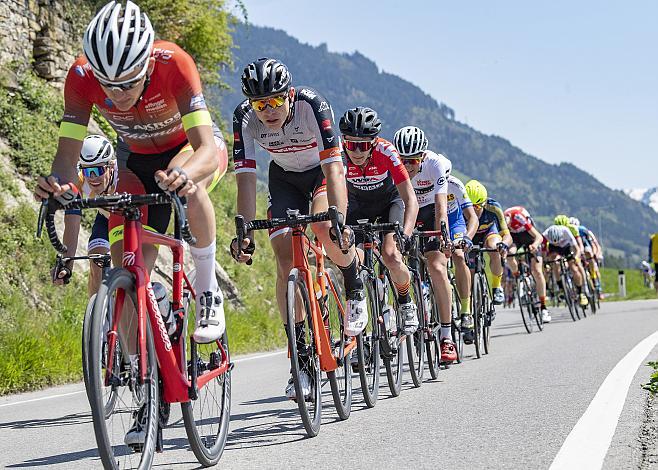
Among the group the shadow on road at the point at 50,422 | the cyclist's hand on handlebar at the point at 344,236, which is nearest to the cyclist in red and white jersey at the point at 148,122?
the cyclist's hand on handlebar at the point at 344,236

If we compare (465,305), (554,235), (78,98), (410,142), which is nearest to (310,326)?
(78,98)

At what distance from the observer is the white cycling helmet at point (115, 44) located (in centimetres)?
417

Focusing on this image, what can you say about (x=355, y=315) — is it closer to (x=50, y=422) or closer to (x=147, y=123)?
(x=50, y=422)

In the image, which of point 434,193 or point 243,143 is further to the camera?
point 434,193

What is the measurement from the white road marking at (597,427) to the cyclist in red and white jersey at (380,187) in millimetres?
1858

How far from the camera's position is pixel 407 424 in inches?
238

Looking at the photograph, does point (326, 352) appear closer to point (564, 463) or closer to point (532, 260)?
point (564, 463)

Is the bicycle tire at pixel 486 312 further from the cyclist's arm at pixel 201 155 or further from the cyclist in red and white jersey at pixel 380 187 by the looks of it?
the cyclist's arm at pixel 201 155

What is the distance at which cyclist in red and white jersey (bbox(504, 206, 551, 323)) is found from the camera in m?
16.7

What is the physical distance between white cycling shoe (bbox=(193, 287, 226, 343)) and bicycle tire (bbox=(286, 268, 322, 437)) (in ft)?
2.54

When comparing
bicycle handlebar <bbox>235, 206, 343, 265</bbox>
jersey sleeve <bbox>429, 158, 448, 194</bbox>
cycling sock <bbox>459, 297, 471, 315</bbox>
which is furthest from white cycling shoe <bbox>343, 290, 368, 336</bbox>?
cycling sock <bbox>459, 297, 471, 315</bbox>

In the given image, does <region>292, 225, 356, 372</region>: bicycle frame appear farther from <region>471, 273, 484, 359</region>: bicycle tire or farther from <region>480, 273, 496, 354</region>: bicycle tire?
<region>480, 273, 496, 354</region>: bicycle tire

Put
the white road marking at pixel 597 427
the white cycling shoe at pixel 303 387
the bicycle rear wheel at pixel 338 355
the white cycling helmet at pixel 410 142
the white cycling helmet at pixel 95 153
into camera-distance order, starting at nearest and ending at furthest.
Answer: the white road marking at pixel 597 427
the white cycling shoe at pixel 303 387
the bicycle rear wheel at pixel 338 355
the white cycling helmet at pixel 95 153
the white cycling helmet at pixel 410 142

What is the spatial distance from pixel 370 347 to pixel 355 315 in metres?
0.67
